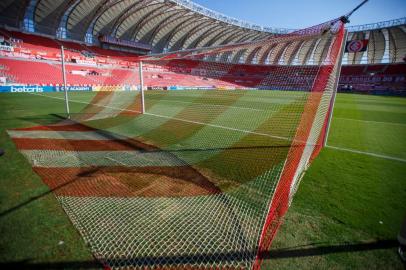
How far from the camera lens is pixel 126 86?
25.9 m

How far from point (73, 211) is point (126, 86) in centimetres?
2531

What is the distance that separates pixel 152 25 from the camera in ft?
135

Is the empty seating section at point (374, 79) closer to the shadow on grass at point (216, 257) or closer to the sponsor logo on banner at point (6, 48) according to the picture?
the shadow on grass at point (216, 257)

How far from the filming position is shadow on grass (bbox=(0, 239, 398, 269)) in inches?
70.0

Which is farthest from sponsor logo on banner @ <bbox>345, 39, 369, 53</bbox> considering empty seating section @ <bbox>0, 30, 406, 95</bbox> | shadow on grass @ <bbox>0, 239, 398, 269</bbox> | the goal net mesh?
shadow on grass @ <bbox>0, 239, 398, 269</bbox>

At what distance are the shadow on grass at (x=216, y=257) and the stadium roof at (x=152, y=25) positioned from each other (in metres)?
34.1

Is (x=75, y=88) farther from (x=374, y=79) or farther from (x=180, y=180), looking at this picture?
(x=374, y=79)

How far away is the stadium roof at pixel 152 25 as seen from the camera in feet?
98.4

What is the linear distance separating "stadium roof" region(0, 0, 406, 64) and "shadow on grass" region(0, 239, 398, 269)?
3407cm

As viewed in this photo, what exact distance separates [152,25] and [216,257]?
4562 cm

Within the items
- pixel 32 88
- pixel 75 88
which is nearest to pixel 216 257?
pixel 32 88

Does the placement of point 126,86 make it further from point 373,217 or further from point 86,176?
point 373,217

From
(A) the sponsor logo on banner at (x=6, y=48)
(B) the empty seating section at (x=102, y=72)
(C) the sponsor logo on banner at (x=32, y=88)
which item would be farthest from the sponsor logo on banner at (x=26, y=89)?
(A) the sponsor logo on banner at (x=6, y=48)

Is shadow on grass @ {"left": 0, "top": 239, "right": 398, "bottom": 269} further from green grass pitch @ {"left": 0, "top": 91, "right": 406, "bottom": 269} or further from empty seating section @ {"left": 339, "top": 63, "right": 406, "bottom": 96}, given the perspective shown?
empty seating section @ {"left": 339, "top": 63, "right": 406, "bottom": 96}
